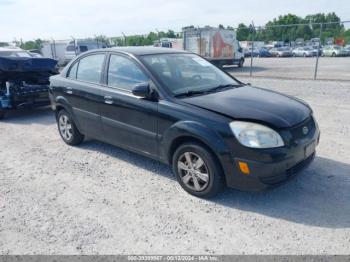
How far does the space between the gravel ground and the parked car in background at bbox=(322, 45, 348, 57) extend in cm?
3795

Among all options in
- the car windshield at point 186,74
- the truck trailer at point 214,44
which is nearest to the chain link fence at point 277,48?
the truck trailer at point 214,44

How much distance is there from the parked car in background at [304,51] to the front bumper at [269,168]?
138 feet

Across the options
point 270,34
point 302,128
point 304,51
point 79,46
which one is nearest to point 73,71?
point 302,128

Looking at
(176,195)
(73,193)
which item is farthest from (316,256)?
(73,193)

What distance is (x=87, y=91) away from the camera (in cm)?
469

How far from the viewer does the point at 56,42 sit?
29281mm

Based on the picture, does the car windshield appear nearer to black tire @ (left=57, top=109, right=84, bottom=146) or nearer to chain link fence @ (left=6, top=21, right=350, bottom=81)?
black tire @ (left=57, top=109, right=84, bottom=146)

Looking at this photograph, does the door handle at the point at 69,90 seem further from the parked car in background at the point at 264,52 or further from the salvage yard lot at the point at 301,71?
the parked car in background at the point at 264,52

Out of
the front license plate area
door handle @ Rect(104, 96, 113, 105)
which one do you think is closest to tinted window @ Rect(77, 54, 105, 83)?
door handle @ Rect(104, 96, 113, 105)

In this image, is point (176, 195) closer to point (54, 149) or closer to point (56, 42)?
point (54, 149)

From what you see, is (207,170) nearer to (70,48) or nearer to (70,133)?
(70,133)

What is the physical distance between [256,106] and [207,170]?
0.91 m

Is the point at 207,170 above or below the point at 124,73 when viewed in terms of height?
below

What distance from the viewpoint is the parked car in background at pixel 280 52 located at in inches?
1692
